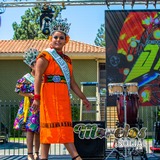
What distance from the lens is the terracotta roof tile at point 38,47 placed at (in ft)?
52.7

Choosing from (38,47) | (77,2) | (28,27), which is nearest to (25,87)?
(77,2)

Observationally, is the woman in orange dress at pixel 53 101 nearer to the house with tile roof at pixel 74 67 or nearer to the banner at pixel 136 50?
the banner at pixel 136 50

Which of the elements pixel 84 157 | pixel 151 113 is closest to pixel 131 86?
pixel 84 157

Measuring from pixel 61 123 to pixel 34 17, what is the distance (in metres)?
34.1

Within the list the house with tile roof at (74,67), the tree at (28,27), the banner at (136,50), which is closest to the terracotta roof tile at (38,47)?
the house with tile roof at (74,67)

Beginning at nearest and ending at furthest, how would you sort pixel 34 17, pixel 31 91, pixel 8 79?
pixel 31 91 < pixel 8 79 < pixel 34 17

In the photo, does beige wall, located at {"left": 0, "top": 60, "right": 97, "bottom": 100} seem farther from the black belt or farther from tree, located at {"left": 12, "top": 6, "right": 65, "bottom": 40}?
tree, located at {"left": 12, "top": 6, "right": 65, "bottom": 40}

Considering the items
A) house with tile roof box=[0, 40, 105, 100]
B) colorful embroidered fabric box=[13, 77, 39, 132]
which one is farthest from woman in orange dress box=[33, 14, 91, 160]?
house with tile roof box=[0, 40, 105, 100]

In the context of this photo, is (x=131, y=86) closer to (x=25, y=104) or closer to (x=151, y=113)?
(x=25, y=104)

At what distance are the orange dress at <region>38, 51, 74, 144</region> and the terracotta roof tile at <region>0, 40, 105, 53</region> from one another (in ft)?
38.3

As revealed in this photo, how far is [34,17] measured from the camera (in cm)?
3722

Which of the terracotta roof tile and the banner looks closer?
the banner

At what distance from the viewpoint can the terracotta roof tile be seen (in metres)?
16.1

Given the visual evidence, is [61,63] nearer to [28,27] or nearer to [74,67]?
[74,67]
